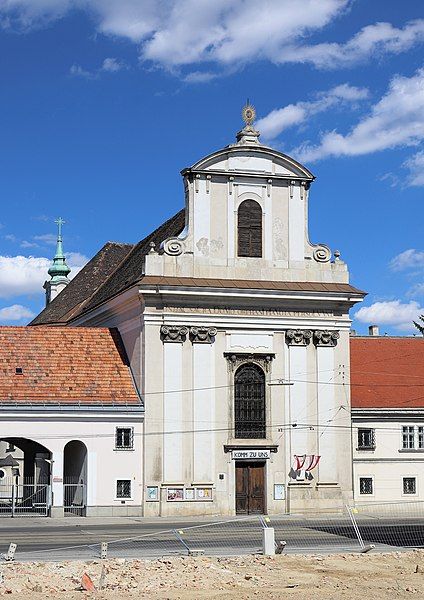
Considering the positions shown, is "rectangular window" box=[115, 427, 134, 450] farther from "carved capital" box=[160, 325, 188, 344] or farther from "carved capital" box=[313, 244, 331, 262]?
"carved capital" box=[313, 244, 331, 262]

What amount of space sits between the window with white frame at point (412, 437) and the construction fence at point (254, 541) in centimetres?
937

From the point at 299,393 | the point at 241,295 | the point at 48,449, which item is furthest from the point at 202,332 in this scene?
the point at 48,449

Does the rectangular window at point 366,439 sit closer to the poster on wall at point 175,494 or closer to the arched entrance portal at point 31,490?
the poster on wall at point 175,494

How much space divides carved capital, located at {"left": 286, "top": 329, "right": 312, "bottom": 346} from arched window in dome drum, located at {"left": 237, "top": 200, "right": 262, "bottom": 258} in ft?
12.9

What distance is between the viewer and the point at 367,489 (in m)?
52.4

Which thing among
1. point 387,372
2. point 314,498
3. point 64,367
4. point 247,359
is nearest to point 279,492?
point 314,498

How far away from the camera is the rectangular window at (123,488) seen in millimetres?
47312

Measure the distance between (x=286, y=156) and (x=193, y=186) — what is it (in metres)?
4.80

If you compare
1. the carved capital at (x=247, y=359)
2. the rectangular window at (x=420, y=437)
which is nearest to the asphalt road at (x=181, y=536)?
the carved capital at (x=247, y=359)

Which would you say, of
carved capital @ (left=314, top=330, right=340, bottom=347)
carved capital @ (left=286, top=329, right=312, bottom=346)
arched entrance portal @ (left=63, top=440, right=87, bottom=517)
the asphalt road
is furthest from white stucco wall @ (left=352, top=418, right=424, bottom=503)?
arched entrance portal @ (left=63, top=440, right=87, bottom=517)

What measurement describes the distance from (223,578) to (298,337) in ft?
85.0

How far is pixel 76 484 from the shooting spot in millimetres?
47344

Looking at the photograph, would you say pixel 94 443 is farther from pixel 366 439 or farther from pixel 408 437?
pixel 408 437

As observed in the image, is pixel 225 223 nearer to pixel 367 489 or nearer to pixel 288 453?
pixel 288 453
